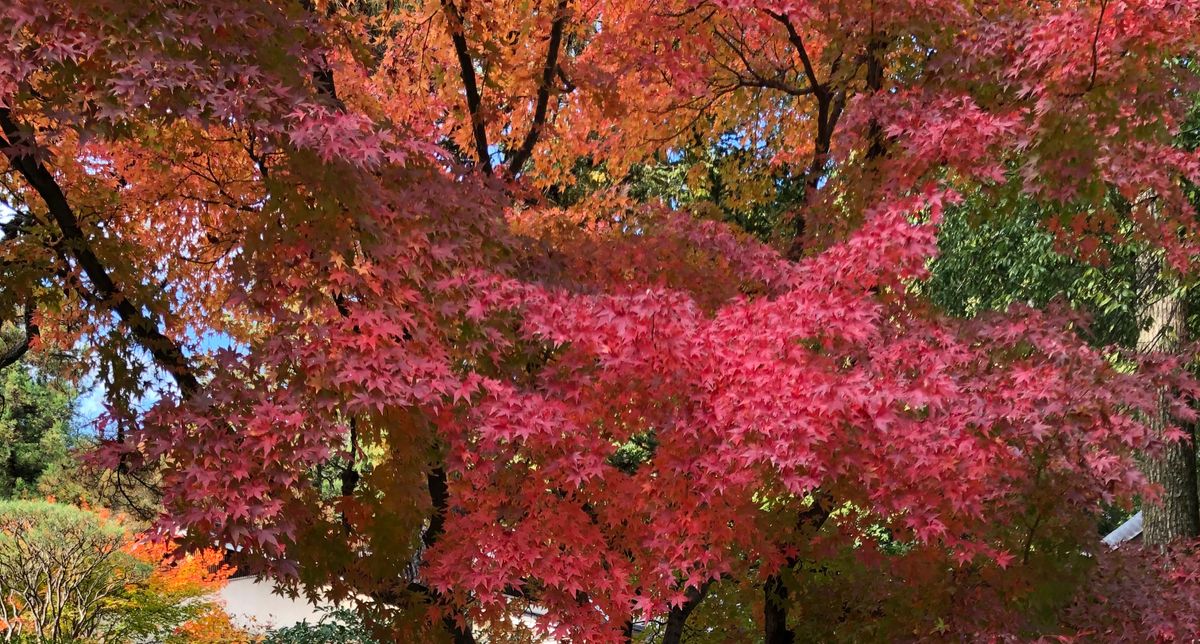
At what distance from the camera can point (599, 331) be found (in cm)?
324

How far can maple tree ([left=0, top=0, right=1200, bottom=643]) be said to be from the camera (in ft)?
9.78

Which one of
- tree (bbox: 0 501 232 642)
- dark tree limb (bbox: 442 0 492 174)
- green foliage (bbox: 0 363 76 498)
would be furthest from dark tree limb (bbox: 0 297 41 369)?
green foliage (bbox: 0 363 76 498)

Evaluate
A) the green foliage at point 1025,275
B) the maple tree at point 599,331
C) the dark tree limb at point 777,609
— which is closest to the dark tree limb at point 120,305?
the maple tree at point 599,331

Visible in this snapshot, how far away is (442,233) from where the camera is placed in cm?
344

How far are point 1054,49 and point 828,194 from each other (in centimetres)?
131

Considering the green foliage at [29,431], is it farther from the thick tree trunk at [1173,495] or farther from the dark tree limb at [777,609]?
the thick tree trunk at [1173,495]

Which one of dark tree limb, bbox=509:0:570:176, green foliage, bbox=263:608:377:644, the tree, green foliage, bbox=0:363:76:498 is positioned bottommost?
green foliage, bbox=263:608:377:644

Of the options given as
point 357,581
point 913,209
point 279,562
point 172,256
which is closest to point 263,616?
point 172,256

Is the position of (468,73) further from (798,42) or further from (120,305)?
(120,305)

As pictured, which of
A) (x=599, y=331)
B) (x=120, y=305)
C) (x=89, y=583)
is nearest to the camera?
(x=599, y=331)

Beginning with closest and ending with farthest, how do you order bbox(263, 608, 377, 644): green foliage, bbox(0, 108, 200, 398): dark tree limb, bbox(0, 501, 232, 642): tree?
bbox(0, 108, 200, 398): dark tree limb, bbox(0, 501, 232, 642): tree, bbox(263, 608, 377, 644): green foliage

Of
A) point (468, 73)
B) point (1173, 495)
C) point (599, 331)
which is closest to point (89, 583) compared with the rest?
point (468, 73)

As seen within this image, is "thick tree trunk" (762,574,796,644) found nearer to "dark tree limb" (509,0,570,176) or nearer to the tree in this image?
"dark tree limb" (509,0,570,176)

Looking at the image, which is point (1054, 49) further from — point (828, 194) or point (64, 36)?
point (64, 36)
